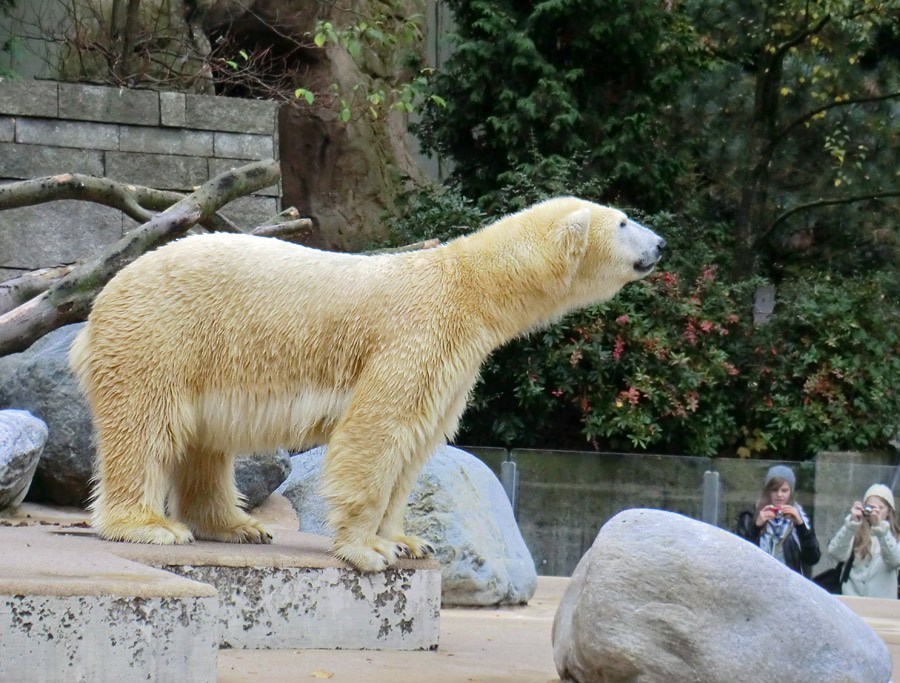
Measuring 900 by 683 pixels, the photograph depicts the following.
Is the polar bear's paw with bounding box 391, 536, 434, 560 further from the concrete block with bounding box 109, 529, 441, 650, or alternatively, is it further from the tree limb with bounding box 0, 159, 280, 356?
the tree limb with bounding box 0, 159, 280, 356

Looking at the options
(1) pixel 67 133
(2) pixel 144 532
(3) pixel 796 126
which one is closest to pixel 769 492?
(3) pixel 796 126

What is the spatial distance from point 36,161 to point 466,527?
455cm

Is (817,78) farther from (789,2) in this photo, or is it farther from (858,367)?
(858,367)

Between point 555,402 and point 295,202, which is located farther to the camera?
point 295,202

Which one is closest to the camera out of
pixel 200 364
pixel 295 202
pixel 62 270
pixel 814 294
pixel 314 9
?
pixel 200 364

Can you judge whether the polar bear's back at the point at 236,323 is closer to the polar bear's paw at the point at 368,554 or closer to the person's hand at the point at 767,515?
the polar bear's paw at the point at 368,554

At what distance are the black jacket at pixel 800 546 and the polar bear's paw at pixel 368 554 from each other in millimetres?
4389

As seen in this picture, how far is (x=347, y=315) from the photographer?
438 centimetres

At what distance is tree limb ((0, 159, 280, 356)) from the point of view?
6176 mm

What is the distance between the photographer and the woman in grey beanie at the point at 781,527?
8.12 meters

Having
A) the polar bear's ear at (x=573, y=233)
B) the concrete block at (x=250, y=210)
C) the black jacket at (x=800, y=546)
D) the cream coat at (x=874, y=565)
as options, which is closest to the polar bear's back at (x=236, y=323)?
the polar bear's ear at (x=573, y=233)

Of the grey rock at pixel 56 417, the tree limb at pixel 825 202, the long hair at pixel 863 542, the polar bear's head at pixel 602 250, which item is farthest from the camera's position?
the tree limb at pixel 825 202

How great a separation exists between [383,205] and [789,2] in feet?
17.4

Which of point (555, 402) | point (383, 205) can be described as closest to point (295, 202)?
point (383, 205)
